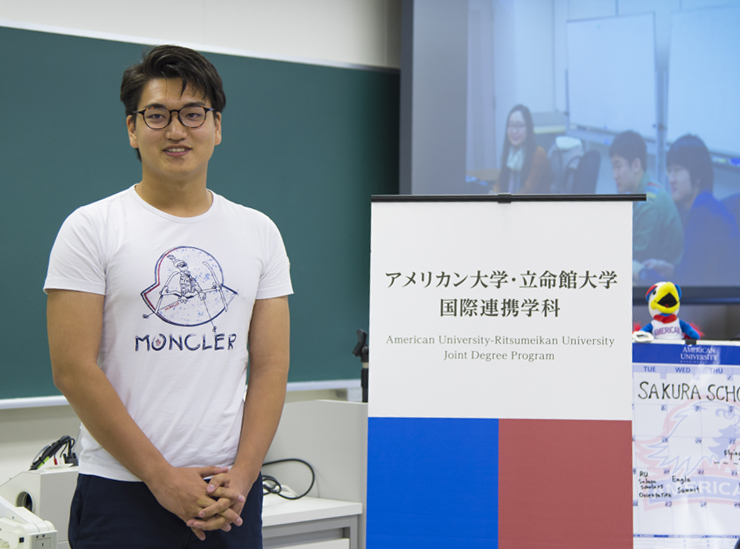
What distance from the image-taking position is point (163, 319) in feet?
3.98

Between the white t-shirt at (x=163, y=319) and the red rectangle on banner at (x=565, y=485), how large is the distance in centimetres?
70

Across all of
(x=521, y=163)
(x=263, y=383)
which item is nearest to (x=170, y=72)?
(x=263, y=383)

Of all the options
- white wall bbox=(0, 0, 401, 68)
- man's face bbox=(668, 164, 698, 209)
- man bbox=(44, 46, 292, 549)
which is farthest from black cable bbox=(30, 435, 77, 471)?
man's face bbox=(668, 164, 698, 209)

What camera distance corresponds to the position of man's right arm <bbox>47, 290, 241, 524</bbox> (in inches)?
45.3

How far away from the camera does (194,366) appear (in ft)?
4.01

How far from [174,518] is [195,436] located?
143 millimetres

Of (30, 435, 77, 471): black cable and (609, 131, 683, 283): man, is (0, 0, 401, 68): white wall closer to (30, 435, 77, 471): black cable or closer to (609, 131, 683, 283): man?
(609, 131, 683, 283): man

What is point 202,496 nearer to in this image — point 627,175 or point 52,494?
point 52,494

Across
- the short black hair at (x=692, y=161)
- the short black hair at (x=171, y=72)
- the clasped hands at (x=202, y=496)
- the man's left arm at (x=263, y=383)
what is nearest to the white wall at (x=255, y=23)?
the short black hair at (x=692, y=161)

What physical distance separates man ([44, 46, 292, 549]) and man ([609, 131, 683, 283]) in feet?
7.07

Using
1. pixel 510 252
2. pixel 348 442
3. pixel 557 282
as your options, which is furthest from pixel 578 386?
pixel 348 442

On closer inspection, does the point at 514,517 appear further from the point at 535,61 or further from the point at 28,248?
the point at 535,61

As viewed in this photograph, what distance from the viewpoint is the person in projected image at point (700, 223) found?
118 inches

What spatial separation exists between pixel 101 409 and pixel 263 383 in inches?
12.1
